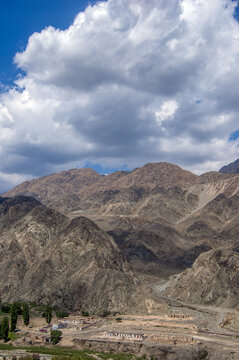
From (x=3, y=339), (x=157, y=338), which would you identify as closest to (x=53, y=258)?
(x=3, y=339)

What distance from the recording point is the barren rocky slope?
364ft

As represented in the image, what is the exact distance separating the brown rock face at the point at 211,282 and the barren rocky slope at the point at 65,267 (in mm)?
20531

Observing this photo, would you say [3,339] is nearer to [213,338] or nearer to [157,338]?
[157,338]

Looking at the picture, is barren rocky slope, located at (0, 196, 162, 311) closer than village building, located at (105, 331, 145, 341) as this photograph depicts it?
No

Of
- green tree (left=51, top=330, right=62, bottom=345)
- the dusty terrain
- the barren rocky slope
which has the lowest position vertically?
the dusty terrain

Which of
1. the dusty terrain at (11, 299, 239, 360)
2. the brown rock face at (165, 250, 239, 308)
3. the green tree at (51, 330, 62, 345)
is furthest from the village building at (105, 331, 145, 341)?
the brown rock face at (165, 250, 239, 308)

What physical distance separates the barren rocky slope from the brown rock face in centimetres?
2053

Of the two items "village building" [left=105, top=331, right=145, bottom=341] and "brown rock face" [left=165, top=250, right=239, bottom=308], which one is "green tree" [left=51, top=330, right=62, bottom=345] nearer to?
"village building" [left=105, top=331, right=145, bottom=341]

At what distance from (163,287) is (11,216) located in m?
87.4

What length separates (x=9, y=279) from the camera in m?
139

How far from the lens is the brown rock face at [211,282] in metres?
122

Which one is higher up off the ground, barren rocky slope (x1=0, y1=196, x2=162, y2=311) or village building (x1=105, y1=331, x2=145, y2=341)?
barren rocky slope (x1=0, y1=196, x2=162, y2=311)

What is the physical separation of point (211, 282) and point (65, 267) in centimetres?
4960

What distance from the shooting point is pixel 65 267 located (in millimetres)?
133875
